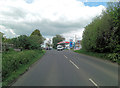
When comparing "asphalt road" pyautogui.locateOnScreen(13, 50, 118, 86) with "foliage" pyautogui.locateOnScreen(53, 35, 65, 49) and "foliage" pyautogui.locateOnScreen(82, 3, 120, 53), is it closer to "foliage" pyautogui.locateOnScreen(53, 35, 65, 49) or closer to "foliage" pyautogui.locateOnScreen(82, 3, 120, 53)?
"foliage" pyautogui.locateOnScreen(82, 3, 120, 53)

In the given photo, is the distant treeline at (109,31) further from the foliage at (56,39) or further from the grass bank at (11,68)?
the foliage at (56,39)

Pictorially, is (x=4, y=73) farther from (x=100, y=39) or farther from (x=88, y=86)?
(x=100, y=39)

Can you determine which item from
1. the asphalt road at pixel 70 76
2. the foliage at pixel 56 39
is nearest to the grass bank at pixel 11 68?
the asphalt road at pixel 70 76

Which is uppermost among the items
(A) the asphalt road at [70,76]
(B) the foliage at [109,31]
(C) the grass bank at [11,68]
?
(B) the foliage at [109,31]

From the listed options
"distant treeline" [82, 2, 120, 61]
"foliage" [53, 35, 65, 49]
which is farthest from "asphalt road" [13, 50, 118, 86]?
"foliage" [53, 35, 65, 49]

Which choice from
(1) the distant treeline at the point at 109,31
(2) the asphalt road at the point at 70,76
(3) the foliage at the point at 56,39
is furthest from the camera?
(3) the foliage at the point at 56,39

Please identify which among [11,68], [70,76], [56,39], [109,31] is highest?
[56,39]

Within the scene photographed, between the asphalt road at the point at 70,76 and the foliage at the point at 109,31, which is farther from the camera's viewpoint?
the foliage at the point at 109,31

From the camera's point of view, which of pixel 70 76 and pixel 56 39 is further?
pixel 56 39

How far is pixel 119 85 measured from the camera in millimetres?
5883

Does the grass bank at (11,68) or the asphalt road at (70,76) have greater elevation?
the grass bank at (11,68)

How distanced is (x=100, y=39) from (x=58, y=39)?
8967 cm

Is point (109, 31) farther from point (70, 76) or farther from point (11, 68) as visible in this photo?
point (11, 68)

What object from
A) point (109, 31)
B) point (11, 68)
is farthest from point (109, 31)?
point (11, 68)
